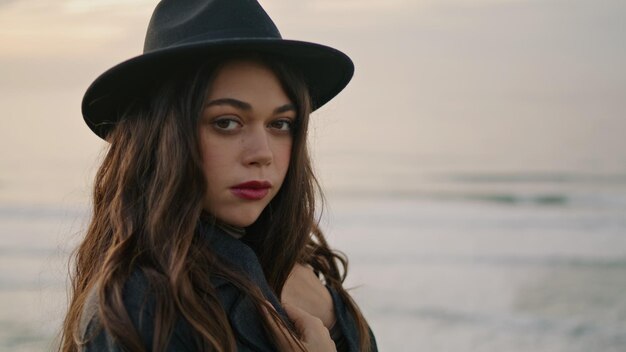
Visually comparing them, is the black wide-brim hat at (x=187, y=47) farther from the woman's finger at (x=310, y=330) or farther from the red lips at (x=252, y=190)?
the woman's finger at (x=310, y=330)

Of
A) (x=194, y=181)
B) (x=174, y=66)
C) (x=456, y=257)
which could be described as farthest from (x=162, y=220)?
(x=456, y=257)

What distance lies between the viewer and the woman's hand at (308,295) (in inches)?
115

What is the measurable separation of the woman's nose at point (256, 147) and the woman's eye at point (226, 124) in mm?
38

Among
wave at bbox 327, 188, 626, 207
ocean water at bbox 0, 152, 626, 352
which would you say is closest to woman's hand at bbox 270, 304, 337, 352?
ocean water at bbox 0, 152, 626, 352

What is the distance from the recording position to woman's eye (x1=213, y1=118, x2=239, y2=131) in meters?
2.53

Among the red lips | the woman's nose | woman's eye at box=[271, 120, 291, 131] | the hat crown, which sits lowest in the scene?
the red lips

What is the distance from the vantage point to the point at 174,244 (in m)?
2.46

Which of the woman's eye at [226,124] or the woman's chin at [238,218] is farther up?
the woman's eye at [226,124]

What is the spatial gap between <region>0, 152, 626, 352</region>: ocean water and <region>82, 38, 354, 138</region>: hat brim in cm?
52

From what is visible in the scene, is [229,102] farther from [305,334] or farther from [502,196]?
[502,196]

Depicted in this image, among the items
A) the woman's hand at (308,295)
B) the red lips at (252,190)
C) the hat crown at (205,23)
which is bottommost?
the woman's hand at (308,295)

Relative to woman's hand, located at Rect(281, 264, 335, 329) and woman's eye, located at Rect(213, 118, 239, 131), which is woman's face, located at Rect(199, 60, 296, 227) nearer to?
woman's eye, located at Rect(213, 118, 239, 131)

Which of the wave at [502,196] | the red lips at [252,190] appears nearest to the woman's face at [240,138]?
the red lips at [252,190]

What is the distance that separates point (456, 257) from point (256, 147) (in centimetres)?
841
